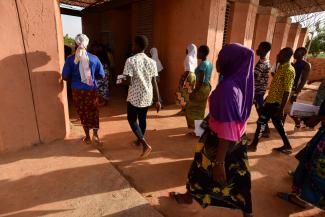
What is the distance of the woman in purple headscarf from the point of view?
5.73 ft

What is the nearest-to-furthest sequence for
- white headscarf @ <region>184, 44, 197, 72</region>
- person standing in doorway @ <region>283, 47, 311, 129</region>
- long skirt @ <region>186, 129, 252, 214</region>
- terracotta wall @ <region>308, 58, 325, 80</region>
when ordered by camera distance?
long skirt @ <region>186, 129, 252, 214</region> < person standing in doorway @ <region>283, 47, 311, 129</region> < white headscarf @ <region>184, 44, 197, 72</region> < terracotta wall @ <region>308, 58, 325, 80</region>

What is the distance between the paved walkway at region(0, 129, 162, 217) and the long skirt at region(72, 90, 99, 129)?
506 millimetres

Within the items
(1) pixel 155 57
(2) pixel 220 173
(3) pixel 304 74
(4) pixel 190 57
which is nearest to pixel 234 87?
(2) pixel 220 173

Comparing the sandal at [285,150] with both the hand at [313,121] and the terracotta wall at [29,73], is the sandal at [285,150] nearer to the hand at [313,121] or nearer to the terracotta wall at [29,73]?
the hand at [313,121]

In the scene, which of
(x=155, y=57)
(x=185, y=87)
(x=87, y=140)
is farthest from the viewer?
(x=155, y=57)

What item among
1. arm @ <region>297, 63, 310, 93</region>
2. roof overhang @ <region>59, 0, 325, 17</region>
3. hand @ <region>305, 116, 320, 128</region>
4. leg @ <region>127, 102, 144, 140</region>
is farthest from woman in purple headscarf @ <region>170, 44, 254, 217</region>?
roof overhang @ <region>59, 0, 325, 17</region>

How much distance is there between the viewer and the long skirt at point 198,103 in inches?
165

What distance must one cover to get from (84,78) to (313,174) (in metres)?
3.03

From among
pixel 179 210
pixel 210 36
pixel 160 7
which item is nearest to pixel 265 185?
pixel 179 210

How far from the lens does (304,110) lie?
258 centimetres

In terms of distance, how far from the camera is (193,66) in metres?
5.10

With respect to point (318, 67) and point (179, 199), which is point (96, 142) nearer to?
point (179, 199)

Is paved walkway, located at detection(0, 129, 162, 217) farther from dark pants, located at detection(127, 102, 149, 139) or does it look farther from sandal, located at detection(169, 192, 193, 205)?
dark pants, located at detection(127, 102, 149, 139)

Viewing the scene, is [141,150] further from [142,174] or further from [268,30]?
[268,30]
